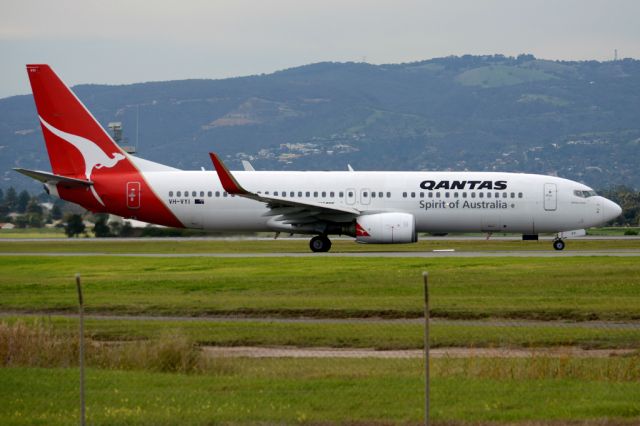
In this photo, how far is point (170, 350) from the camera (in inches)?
715

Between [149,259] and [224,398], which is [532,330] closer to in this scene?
[224,398]

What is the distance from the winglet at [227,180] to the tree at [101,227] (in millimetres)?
17146

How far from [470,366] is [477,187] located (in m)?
28.7

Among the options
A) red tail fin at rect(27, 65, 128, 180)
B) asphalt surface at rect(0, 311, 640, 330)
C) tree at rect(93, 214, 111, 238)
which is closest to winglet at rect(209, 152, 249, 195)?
red tail fin at rect(27, 65, 128, 180)

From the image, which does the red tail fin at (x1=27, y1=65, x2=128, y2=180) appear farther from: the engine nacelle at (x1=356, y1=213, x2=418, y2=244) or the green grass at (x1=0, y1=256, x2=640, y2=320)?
the engine nacelle at (x1=356, y1=213, x2=418, y2=244)

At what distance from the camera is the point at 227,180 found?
142 feet

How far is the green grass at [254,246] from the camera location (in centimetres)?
4769

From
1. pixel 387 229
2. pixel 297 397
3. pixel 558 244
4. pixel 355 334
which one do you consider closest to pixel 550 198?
pixel 558 244

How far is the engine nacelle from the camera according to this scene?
44188 millimetres

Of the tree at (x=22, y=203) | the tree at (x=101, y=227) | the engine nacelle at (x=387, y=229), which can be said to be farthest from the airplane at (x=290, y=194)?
the tree at (x=22, y=203)

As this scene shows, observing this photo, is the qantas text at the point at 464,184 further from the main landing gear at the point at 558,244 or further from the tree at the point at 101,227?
the tree at the point at 101,227

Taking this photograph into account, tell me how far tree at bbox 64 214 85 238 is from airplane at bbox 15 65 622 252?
46.5 feet

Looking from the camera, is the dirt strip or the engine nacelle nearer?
the dirt strip

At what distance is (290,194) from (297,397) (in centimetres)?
3140
